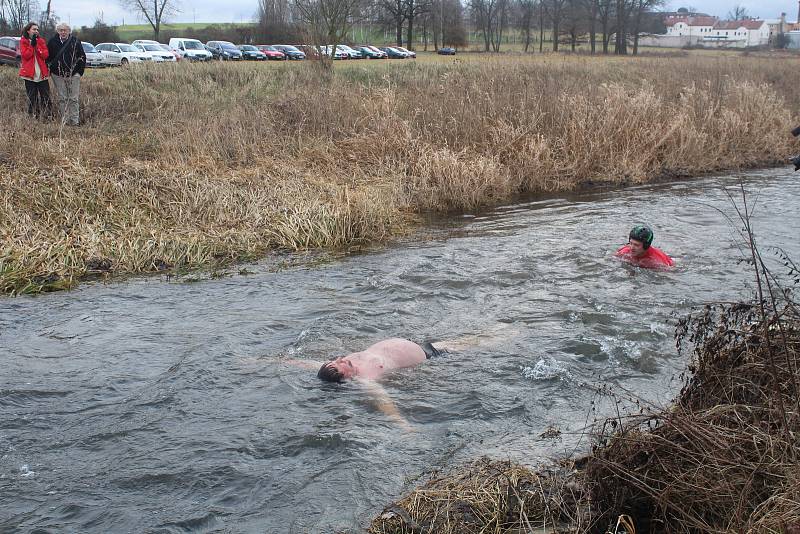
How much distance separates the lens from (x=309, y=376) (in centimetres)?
778

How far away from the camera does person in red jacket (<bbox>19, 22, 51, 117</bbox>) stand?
52.2 ft

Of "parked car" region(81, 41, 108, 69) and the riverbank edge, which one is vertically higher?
"parked car" region(81, 41, 108, 69)

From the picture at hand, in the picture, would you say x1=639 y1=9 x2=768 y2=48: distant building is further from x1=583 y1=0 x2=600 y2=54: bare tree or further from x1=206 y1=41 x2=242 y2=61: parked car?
x1=206 y1=41 x2=242 y2=61: parked car

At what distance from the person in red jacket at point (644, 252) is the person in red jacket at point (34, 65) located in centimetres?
1295

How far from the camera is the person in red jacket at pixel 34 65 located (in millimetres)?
15906

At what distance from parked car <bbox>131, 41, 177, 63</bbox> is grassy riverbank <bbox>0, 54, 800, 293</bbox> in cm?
1966

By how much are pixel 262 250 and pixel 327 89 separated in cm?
898

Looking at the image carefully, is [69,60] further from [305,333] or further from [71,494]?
[71,494]

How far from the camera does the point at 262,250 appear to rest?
40.5 ft

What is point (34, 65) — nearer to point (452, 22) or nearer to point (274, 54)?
point (274, 54)

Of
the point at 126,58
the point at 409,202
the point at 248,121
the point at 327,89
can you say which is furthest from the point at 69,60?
the point at 126,58

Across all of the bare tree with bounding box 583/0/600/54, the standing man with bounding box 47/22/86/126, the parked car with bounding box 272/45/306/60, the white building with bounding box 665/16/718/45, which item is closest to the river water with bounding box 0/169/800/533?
the standing man with bounding box 47/22/86/126

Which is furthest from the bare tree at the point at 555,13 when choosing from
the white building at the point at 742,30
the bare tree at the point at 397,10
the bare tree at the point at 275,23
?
the white building at the point at 742,30

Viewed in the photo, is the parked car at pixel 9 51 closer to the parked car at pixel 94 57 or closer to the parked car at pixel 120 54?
the parked car at pixel 94 57
